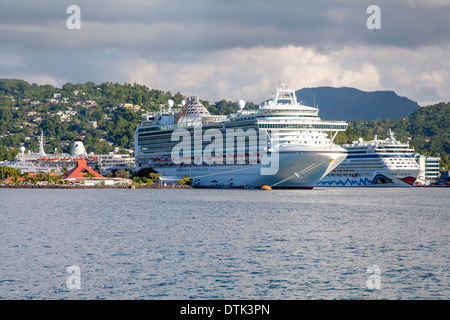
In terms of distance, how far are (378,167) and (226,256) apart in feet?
343

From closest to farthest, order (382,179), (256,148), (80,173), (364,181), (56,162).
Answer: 1. (256,148)
2. (382,179)
3. (364,181)
4. (80,173)
5. (56,162)

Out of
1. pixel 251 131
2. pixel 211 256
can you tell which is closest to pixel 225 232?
pixel 211 256

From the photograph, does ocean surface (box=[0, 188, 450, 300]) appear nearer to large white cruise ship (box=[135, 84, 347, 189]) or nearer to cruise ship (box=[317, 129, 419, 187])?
large white cruise ship (box=[135, 84, 347, 189])

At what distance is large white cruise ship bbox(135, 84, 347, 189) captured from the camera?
8319 centimetres

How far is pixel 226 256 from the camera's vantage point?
95.3 ft

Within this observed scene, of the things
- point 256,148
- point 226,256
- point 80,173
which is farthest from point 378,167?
point 226,256

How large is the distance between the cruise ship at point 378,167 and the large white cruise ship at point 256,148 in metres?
32.4

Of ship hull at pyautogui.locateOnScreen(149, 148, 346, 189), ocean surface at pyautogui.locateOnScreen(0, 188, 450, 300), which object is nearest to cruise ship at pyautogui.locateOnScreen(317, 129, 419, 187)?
ship hull at pyautogui.locateOnScreen(149, 148, 346, 189)

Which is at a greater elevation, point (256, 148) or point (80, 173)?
point (256, 148)

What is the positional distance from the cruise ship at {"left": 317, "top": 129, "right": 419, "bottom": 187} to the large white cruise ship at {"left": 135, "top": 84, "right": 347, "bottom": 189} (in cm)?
3239

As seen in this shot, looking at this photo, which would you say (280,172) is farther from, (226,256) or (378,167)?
(226,256)

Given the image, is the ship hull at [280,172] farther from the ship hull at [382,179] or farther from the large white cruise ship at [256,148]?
the ship hull at [382,179]

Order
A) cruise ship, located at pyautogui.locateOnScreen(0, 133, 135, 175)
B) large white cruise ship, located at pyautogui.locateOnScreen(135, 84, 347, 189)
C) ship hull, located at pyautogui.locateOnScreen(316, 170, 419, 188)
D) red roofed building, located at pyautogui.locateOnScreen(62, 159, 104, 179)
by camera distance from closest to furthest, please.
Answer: large white cruise ship, located at pyautogui.locateOnScreen(135, 84, 347, 189) < ship hull, located at pyautogui.locateOnScreen(316, 170, 419, 188) < red roofed building, located at pyautogui.locateOnScreen(62, 159, 104, 179) < cruise ship, located at pyautogui.locateOnScreen(0, 133, 135, 175)
